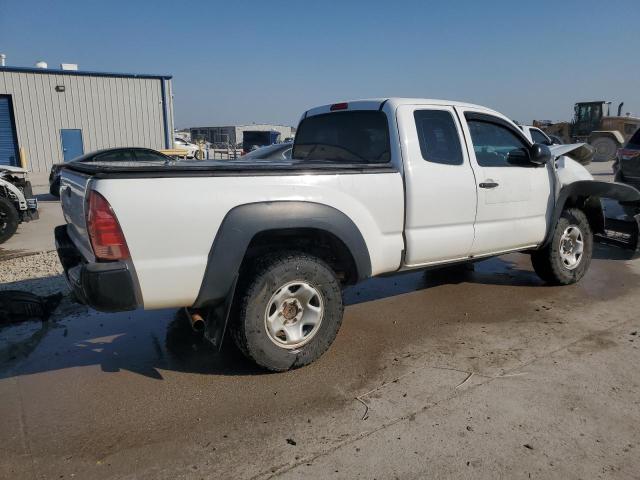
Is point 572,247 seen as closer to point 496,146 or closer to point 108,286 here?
point 496,146

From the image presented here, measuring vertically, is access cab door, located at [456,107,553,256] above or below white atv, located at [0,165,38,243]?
above

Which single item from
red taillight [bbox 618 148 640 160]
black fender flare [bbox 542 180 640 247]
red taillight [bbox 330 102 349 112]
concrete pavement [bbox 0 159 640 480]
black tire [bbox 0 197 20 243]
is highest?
red taillight [bbox 330 102 349 112]

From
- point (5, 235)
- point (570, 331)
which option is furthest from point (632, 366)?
point (5, 235)

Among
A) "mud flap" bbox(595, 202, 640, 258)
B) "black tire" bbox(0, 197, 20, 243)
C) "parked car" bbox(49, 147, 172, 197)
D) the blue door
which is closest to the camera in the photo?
"mud flap" bbox(595, 202, 640, 258)

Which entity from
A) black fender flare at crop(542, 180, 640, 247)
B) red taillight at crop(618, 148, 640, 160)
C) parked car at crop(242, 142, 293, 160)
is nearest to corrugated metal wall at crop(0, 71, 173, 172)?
parked car at crop(242, 142, 293, 160)

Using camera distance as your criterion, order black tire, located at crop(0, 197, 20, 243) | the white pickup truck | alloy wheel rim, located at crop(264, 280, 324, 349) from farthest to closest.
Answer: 1. black tire, located at crop(0, 197, 20, 243)
2. alloy wheel rim, located at crop(264, 280, 324, 349)
3. the white pickup truck

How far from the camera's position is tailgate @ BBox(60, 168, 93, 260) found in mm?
3076

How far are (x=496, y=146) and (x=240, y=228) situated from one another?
295cm

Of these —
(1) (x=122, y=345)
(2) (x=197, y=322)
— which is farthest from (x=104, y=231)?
(1) (x=122, y=345)

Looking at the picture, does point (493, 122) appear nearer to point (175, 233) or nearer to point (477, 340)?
point (477, 340)

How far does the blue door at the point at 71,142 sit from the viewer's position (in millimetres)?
22406

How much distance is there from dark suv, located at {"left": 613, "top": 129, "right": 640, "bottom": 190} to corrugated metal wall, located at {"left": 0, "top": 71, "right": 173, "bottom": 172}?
2044 centimetres

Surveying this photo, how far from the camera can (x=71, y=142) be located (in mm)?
22578

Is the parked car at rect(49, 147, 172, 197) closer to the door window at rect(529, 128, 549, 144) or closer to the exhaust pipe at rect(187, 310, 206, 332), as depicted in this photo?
the exhaust pipe at rect(187, 310, 206, 332)
